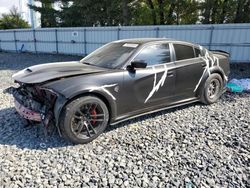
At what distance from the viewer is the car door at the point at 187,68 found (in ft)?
14.5

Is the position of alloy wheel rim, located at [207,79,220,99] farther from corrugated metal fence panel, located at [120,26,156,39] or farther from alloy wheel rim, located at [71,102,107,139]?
corrugated metal fence panel, located at [120,26,156,39]

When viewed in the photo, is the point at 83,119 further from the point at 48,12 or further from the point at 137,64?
the point at 48,12

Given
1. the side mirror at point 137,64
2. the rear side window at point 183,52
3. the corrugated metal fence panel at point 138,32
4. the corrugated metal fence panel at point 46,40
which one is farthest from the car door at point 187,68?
the corrugated metal fence panel at point 46,40

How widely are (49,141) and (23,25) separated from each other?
3315 centimetres

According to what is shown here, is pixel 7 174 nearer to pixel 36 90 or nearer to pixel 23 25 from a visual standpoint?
pixel 36 90

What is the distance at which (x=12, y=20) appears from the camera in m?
30.9

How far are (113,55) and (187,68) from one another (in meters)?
1.47

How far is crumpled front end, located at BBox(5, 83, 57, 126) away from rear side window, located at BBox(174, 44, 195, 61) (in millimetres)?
2487

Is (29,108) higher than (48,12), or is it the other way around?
(48,12)

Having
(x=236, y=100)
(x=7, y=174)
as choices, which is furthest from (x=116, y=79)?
(x=236, y=100)

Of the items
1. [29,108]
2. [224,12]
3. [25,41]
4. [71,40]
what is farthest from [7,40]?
[29,108]

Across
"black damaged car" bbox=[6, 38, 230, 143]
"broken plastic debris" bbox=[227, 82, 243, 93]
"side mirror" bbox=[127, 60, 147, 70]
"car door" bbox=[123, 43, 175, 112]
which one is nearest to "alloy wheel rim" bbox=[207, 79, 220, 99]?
"black damaged car" bbox=[6, 38, 230, 143]

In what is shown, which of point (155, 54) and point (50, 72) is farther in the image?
point (155, 54)

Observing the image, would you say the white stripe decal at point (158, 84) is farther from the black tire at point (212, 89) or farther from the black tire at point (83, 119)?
the black tire at point (212, 89)
